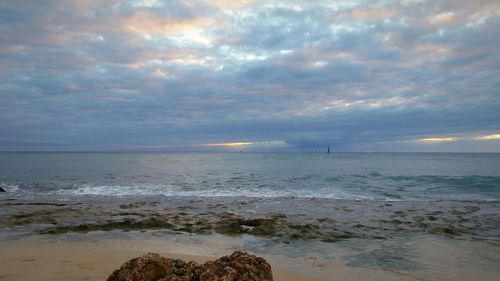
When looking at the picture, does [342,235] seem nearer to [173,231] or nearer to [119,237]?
[173,231]

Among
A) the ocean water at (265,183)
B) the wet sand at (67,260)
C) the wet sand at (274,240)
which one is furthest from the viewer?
the ocean water at (265,183)

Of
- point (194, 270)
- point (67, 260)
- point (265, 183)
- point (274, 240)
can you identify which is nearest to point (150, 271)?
point (194, 270)

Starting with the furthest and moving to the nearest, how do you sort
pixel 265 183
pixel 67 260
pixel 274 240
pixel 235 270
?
pixel 265 183, pixel 274 240, pixel 67 260, pixel 235 270

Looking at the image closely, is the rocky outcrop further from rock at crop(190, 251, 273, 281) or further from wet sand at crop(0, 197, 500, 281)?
wet sand at crop(0, 197, 500, 281)

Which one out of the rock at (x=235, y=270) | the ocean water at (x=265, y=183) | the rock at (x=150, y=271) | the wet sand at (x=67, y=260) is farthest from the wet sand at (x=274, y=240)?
the ocean water at (x=265, y=183)

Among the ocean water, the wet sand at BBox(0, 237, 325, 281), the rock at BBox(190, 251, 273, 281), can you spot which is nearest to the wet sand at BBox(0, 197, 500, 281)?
the wet sand at BBox(0, 237, 325, 281)

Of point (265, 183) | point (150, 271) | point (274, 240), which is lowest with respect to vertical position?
point (265, 183)

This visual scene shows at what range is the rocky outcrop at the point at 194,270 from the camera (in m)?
3.10

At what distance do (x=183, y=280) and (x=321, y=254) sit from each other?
4.78 meters

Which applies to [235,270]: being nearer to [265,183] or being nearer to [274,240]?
[274,240]

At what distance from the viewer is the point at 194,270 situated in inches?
A: 127

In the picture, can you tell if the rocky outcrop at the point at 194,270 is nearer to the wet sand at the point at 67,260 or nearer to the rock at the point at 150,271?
the rock at the point at 150,271

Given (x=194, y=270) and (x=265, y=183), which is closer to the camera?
(x=194, y=270)

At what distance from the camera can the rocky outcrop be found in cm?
310
